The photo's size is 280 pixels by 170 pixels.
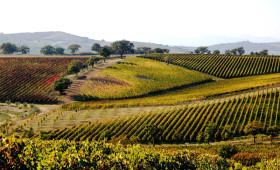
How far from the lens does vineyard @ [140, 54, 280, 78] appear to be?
9212 cm

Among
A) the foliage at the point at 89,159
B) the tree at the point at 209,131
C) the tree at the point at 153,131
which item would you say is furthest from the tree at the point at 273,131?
the foliage at the point at 89,159

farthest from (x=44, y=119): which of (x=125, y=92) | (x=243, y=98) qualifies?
(x=243, y=98)

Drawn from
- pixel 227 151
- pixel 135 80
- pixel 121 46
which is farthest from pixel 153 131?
pixel 121 46

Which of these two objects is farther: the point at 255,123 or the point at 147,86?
the point at 147,86

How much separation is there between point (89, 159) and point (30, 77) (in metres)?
83.9

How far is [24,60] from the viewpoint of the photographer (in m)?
104

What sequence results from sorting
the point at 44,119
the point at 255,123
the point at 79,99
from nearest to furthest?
the point at 255,123 < the point at 44,119 < the point at 79,99

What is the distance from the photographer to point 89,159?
12.8 meters

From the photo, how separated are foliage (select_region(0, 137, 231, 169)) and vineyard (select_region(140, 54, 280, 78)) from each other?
3195 inches

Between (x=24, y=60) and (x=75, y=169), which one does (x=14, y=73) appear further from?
(x=75, y=169)

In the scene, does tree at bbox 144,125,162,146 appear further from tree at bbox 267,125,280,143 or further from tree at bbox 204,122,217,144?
tree at bbox 267,125,280,143

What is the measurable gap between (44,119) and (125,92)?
29317 mm

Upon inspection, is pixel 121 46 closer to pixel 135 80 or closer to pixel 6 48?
Answer: pixel 135 80

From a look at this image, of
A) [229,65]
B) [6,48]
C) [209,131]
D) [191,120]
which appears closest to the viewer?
[209,131]
